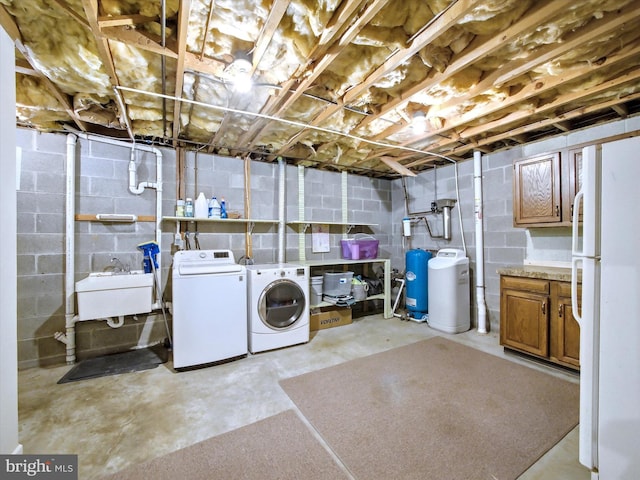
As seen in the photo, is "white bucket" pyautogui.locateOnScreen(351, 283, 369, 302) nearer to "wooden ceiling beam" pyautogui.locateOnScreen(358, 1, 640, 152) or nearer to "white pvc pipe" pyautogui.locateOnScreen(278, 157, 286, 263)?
"white pvc pipe" pyautogui.locateOnScreen(278, 157, 286, 263)

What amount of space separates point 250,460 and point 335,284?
2.34 metres

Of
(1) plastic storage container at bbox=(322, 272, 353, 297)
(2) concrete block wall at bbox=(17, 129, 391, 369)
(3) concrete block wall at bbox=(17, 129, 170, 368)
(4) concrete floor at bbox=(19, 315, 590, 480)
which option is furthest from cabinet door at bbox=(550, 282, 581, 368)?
(3) concrete block wall at bbox=(17, 129, 170, 368)

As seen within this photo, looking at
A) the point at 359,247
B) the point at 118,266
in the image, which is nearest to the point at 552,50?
the point at 359,247

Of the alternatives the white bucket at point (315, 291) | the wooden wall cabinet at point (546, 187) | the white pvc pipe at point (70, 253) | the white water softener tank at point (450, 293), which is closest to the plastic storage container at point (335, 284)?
the white bucket at point (315, 291)

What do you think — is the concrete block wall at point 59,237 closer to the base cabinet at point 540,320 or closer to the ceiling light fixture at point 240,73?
the ceiling light fixture at point 240,73

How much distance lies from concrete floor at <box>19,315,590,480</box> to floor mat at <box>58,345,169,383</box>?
0.27 ft

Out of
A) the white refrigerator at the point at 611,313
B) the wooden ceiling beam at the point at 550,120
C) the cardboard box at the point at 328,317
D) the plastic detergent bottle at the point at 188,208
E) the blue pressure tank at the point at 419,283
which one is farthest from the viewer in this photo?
the blue pressure tank at the point at 419,283

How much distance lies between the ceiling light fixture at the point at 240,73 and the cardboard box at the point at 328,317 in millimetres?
2755

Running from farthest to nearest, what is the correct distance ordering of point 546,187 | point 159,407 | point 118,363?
1. point 546,187
2. point 118,363
3. point 159,407

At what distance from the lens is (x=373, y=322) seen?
13.1 feet

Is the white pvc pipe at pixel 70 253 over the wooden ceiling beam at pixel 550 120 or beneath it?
beneath

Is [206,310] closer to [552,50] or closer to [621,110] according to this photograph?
[552,50]

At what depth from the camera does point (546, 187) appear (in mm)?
2818

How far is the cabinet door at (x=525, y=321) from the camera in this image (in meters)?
2.53
